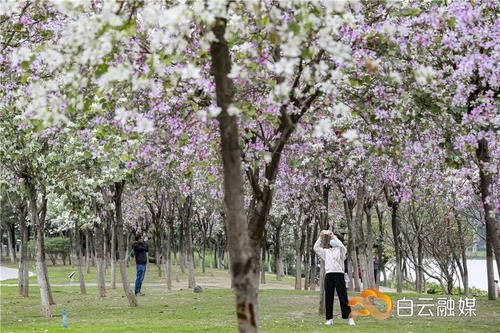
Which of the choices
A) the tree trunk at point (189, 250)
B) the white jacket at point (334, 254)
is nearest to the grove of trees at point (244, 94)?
the white jacket at point (334, 254)

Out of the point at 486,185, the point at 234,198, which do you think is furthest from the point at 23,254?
the point at 234,198

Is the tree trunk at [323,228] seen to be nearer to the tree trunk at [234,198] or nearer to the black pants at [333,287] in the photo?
the black pants at [333,287]

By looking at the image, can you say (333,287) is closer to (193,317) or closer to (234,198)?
(193,317)

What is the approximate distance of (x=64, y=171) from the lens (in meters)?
17.9

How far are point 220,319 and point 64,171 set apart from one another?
228 inches

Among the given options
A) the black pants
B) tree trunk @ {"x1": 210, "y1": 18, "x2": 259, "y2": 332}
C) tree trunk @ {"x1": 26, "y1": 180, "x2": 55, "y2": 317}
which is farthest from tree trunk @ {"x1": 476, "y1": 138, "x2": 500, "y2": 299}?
tree trunk @ {"x1": 26, "y1": 180, "x2": 55, "y2": 317}

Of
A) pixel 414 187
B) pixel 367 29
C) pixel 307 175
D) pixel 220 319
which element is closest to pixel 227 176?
pixel 367 29

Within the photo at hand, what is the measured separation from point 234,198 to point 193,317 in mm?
12265

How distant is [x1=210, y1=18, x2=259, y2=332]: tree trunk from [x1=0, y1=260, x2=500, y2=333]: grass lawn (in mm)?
8162

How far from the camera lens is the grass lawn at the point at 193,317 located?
49.2 feet

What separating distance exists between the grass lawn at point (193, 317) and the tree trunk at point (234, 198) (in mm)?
8162

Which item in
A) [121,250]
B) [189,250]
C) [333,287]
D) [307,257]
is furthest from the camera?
[307,257]

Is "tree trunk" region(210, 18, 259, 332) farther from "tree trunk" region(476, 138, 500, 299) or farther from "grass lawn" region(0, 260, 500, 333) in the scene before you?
"grass lawn" region(0, 260, 500, 333)

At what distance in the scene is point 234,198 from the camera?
22.2 ft
